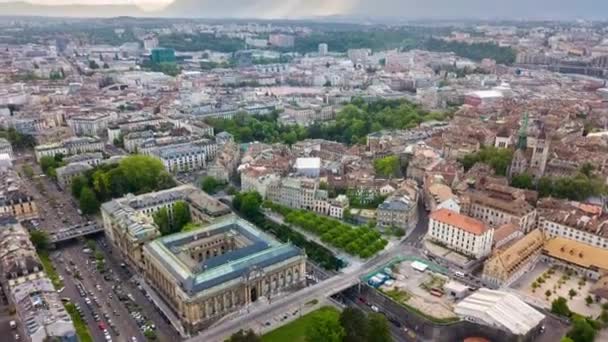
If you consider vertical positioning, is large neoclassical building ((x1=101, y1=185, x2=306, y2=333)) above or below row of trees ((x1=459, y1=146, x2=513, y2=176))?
below

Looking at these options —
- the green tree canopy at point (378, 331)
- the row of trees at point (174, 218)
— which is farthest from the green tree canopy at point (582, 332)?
the row of trees at point (174, 218)

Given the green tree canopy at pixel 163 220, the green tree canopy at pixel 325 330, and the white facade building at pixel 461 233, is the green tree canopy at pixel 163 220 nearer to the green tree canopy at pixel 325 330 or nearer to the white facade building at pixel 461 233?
the green tree canopy at pixel 325 330

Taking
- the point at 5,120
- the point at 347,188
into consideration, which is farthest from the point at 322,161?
the point at 5,120

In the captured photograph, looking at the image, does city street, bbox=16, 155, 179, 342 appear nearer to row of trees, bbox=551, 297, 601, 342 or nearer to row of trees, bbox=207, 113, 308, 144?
row of trees, bbox=551, 297, 601, 342

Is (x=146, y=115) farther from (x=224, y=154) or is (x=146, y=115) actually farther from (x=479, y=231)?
(x=479, y=231)

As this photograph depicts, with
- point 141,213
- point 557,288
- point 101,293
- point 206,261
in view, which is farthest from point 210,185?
point 557,288

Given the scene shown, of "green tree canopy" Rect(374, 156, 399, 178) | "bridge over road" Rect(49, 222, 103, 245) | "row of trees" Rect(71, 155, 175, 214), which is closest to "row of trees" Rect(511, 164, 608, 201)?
"green tree canopy" Rect(374, 156, 399, 178)
